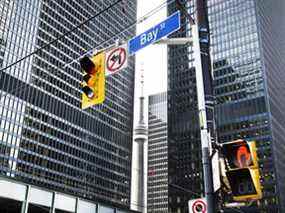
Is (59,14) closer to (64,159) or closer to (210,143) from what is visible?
(64,159)

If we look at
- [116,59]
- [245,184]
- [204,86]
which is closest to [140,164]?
[116,59]

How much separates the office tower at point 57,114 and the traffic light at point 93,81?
330 feet

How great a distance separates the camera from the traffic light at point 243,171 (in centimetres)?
673

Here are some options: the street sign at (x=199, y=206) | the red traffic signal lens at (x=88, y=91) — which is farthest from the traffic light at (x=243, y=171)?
the red traffic signal lens at (x=88, y=91)

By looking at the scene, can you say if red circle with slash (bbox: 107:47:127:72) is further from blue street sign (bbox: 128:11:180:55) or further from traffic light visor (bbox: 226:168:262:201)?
traffic light visor (bbox: 226:168:262:201)

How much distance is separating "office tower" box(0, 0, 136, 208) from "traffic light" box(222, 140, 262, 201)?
350ft

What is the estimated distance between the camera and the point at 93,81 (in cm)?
1312

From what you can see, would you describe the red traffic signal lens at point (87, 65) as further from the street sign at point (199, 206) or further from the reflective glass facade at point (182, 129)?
the reflective glass facade at point (182, 129)

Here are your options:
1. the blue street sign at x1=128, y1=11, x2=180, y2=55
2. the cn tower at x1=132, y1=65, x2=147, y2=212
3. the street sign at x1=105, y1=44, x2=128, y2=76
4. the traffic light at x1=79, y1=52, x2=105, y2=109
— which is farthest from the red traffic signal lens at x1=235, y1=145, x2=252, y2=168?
the cn tower at x1=132, y1=65, x2=147, y2=212

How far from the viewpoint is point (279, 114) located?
156 meters

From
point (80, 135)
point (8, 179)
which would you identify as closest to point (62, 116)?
point (80, 135)

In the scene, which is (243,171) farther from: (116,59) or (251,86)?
(251,86)

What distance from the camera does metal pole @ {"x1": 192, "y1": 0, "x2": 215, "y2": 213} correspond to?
7828mm

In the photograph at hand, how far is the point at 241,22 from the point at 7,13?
3531 inches
